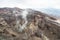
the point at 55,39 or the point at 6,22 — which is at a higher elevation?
the point at 6,22

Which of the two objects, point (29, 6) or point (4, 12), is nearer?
point (4, 12)

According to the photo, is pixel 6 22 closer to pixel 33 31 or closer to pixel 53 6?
→ pixel 33 31

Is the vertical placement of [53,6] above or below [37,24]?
above

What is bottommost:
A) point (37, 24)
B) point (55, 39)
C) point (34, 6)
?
point (55, 39)

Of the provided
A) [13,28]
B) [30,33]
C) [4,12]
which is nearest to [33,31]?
[30,33]

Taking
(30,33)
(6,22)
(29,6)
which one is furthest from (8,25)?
(29,6)

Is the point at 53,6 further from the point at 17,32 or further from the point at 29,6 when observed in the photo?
the point at 17,32
